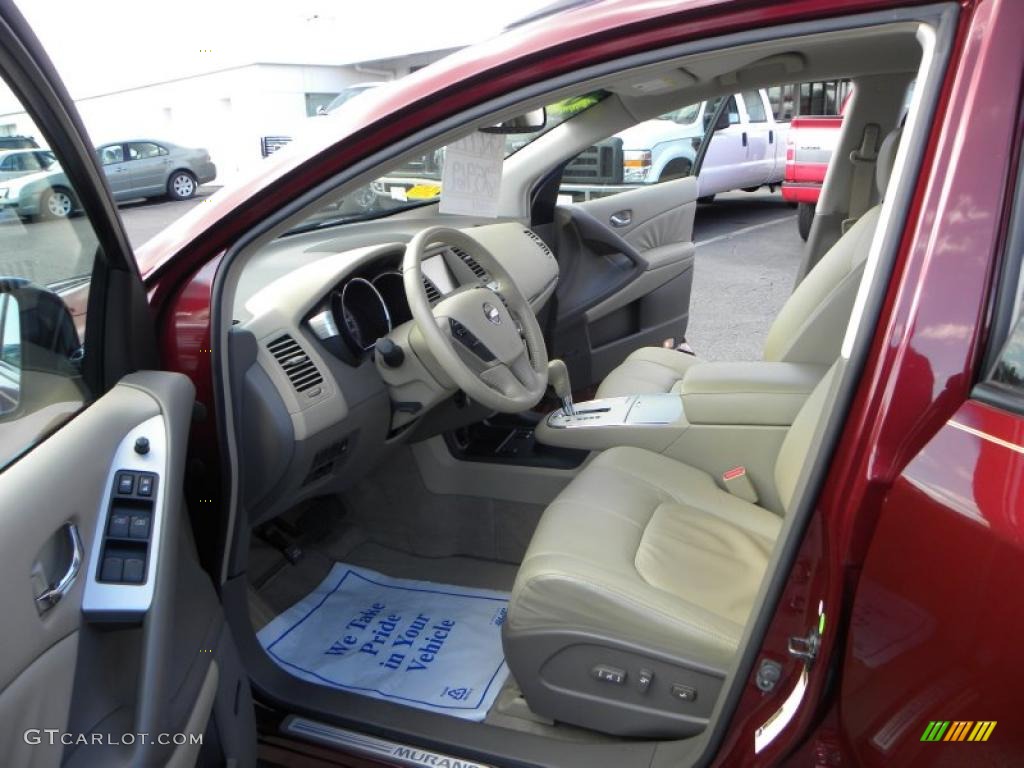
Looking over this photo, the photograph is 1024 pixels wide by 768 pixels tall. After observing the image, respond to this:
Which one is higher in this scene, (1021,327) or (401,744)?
(1021,327)

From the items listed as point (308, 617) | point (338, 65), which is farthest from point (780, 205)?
point (338, 65)

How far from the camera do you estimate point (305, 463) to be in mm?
1950

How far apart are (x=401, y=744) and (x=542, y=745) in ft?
0.93

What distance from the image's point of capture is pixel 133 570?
3.73 ft


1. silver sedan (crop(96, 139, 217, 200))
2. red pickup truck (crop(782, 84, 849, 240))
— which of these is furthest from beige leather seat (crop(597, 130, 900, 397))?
silver sedan (crop(96, 139, 217, 200))

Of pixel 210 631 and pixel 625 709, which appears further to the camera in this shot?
pixel 625 709

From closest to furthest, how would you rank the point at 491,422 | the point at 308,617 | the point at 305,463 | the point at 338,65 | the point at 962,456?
the point at 962,456 → the point at 305,463 → the point at 308,617 → the point at 491,422 → the point at 338,65

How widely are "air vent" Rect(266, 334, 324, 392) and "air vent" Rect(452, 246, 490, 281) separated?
70 cm

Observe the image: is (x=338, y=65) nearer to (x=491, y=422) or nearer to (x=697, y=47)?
(x=491, y=422)

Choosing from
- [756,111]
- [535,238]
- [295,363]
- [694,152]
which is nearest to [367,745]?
[295,363]

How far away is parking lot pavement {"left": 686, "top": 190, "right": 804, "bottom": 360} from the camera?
512cm

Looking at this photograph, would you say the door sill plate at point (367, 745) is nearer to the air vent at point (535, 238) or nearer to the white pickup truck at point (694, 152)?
the white pickup truck at point (694, 152)

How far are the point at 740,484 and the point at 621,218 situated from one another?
1.78m

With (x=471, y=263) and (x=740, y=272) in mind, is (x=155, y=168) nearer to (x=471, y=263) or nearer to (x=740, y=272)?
(x=740, y=272)
